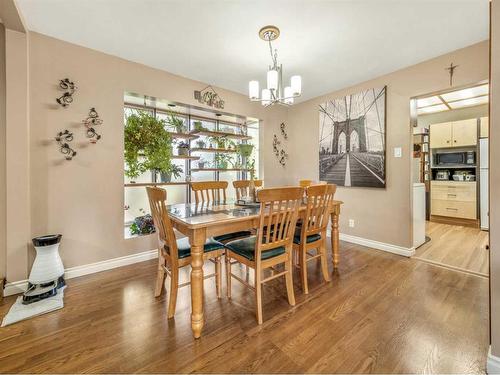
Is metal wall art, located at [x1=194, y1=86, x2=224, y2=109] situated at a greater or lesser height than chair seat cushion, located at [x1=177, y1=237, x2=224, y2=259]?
greater

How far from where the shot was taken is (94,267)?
8.38 ft

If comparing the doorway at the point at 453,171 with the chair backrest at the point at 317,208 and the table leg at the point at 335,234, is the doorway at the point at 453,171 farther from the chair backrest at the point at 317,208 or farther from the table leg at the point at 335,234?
the chair backrest at the point at 317,208

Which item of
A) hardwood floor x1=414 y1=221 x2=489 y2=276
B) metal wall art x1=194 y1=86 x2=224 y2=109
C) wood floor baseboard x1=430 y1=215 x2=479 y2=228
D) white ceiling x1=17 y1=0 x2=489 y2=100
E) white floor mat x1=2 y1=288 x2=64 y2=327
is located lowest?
white floor mat x1=2 y1=288 x2=64 y2=327

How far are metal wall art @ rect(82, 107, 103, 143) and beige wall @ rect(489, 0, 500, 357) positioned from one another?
336 centimetres

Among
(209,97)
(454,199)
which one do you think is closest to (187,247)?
(209,97)

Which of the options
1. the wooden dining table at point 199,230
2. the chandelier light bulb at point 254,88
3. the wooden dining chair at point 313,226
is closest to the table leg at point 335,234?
the wooden dining chair at point 313,226

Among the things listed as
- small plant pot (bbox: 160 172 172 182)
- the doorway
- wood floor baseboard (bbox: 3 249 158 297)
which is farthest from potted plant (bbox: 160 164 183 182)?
the doorway

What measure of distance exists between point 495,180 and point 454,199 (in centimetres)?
463

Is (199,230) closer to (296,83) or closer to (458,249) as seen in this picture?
(296,83)

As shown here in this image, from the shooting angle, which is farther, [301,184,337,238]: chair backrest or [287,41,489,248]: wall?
[287,41,489,248]: wall

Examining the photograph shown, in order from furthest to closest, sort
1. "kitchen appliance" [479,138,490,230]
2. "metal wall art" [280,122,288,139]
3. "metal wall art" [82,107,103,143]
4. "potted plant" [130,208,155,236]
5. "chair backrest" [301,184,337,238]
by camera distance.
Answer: "metal wall art" [280,122,288,139], "kitchen appliance" [479,138,490,230], "potted plant" [130,208,155,236], "metal wall art" [82,107,103,143], "chair backrest" [301,184,337,238]

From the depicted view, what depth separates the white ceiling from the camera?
1910mm

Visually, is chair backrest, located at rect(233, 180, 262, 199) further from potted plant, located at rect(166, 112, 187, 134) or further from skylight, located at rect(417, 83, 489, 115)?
skylight, located at rect(417, 83, 489, 115)

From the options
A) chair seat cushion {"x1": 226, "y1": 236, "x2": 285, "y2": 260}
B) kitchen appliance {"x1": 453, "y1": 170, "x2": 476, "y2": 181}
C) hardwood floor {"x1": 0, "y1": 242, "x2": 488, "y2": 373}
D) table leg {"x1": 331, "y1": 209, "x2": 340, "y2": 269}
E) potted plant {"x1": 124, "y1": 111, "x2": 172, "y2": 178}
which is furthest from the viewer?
kitchen appliance {"x1": 453, "y1": 170, "x2": 476, "y2": 181}
